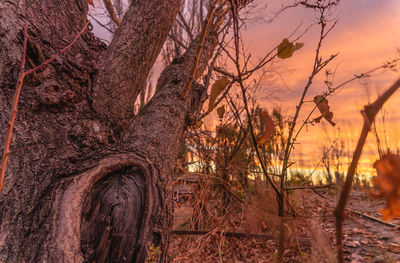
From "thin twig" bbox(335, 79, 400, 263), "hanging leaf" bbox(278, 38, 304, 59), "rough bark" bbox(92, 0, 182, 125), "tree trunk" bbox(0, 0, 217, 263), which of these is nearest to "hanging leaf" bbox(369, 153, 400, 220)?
"thin twig" bbox(335, 79, 400, 263)

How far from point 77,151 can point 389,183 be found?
1.18 m

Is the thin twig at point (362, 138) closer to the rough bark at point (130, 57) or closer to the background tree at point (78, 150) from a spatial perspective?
the background tree at point (78, 150)

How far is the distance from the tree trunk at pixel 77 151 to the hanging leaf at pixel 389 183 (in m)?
0.88

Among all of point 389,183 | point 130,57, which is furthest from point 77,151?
point 389,183

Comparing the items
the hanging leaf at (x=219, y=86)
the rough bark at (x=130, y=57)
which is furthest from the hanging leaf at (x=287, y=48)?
the rough bark at (x=130, y=57)

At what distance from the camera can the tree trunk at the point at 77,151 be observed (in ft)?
2.93

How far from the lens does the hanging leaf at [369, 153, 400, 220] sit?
0.33 m

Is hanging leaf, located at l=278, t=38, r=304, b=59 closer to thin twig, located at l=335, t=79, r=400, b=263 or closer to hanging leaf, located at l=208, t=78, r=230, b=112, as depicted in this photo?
hanging leaf, located at l=208, t=78, r=230, b=112

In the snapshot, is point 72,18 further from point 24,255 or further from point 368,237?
point 368,237

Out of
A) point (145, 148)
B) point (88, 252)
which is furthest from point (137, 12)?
point (88, 252)

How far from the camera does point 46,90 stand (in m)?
1.04

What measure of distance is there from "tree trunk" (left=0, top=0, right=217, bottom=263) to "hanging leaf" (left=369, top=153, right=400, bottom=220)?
2.88ft

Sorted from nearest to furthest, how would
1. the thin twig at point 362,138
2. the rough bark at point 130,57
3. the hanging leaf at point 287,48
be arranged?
the thin twig at point 362,138 < the hanging leaf at point 287,48 < the rough bark at point 130,57

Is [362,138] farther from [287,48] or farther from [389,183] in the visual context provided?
[287,48]
